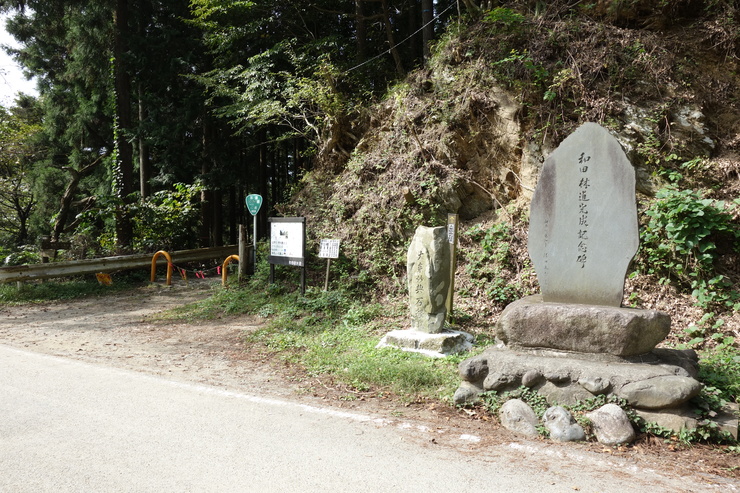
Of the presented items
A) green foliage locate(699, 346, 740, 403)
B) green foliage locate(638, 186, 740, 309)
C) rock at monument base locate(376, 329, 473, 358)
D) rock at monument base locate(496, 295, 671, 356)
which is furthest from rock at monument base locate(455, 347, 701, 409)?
green foliage locate(638, 186, 740, 309)

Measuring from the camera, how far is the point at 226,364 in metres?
6.49

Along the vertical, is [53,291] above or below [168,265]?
below

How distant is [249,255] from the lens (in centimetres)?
1192

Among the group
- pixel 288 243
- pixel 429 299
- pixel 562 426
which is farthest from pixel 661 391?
pixel 288 243

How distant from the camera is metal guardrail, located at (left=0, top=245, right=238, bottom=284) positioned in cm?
1108

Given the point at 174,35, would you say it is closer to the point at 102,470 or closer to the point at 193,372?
the point at 193,372

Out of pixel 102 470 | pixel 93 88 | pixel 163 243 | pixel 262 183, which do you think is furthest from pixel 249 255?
pixel 93 88

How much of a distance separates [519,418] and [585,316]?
1224mm

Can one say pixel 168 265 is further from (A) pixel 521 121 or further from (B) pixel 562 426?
(B) pixel 562 426

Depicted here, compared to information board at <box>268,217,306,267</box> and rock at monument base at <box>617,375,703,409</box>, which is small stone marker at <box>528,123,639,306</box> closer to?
rock at monument base at <box>617,375,703,409</box>

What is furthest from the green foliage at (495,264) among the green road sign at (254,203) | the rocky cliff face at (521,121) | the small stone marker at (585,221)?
the green road sign at (254,203)

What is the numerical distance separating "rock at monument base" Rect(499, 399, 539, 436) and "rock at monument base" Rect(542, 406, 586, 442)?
0.11 m

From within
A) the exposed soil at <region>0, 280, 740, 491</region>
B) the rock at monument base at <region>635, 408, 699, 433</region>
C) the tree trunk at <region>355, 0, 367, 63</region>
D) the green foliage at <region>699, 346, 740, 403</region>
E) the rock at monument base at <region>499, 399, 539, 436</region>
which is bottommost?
the exposed soil at <region>0, 280, 740, 491</region>

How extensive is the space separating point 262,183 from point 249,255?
24.0 ft
